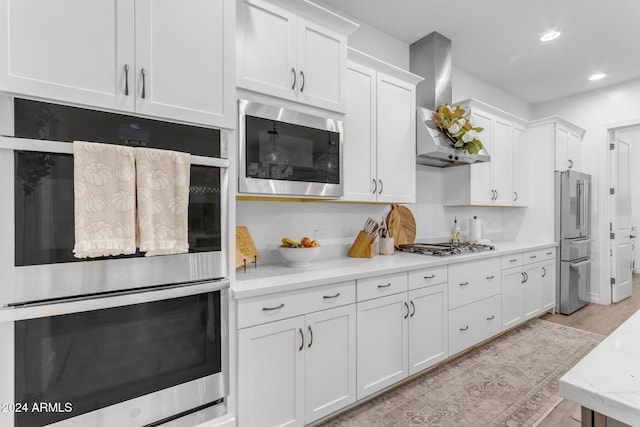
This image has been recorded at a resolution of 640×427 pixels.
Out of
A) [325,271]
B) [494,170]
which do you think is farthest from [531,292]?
[325,271]

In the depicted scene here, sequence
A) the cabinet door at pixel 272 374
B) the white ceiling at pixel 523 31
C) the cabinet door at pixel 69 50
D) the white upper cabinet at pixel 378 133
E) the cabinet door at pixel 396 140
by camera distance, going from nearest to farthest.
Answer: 1. the cabinet door at pixel 69 50
2. the cabinet door at pixel 272 374
3. the white upper cabinet at pixel 378 133
4. the cabinet door at pixel 396 140
5. the white ceiling at pixel 523 31

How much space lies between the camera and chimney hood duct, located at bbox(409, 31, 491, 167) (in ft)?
9.38

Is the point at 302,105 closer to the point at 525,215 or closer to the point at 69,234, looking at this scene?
the point at 69,234

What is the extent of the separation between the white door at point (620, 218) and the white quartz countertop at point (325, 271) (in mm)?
3098

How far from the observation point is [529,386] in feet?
7.67

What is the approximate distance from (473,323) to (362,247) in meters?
1.24

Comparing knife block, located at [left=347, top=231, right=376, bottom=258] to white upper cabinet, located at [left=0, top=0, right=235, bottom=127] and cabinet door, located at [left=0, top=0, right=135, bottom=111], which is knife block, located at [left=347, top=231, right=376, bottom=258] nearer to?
white upper cabinet, located at [left=0, top=0, right=235, bottom=127]

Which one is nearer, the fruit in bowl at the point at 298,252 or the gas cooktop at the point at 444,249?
the fruit in bowl at the point at 298,252

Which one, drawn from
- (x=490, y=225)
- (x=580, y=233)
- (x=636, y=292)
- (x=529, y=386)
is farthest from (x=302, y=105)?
(x=636, y=292)

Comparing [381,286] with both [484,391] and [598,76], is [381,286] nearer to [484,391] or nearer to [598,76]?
[484,391]

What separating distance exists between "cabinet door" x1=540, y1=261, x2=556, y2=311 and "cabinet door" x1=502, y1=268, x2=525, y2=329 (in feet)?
1.82

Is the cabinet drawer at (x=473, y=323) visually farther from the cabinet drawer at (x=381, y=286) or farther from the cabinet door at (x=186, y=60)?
the cabinet door at (x=186, y=60)

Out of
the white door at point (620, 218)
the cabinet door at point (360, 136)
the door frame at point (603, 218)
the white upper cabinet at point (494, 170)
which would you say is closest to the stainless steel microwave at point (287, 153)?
the cabinet door at point (360, 136)

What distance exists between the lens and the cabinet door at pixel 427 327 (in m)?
2.30
